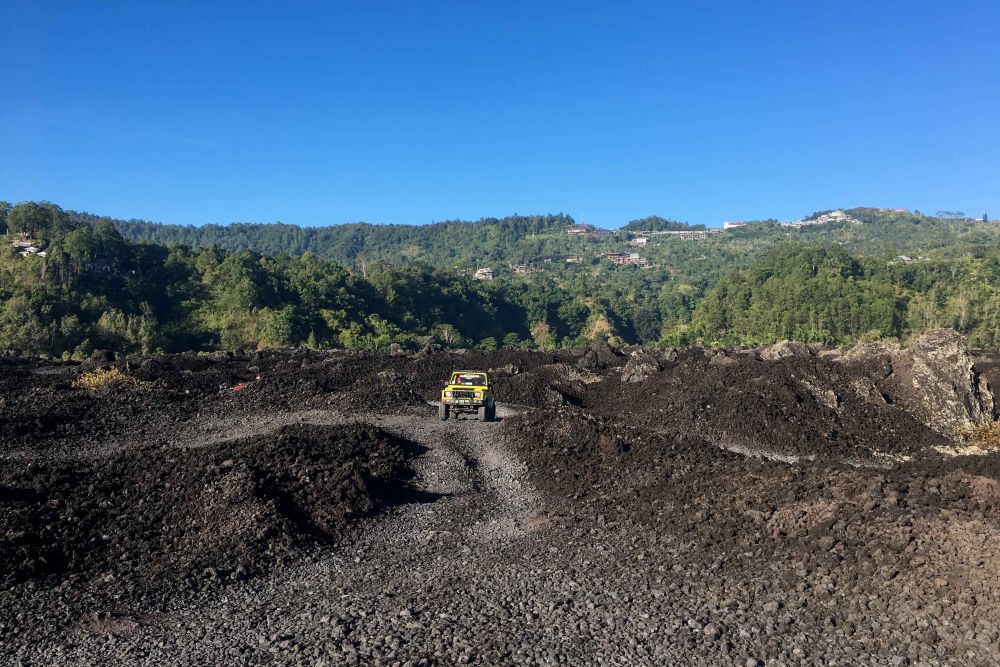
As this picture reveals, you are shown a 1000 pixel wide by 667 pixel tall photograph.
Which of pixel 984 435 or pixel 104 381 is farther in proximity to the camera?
pixel 104 381

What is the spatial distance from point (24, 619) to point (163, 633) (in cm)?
199

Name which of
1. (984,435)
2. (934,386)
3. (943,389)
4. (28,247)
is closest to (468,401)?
(934,386)

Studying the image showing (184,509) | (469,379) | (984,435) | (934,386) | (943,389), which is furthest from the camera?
(469,379)

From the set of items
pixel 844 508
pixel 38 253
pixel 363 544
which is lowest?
pixel 363 544

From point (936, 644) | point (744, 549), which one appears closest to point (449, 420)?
point (744, 549)

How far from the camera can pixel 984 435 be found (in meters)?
21.2

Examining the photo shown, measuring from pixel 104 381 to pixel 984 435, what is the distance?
30604 millimetres

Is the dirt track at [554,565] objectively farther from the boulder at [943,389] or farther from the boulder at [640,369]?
the boulder at [640,369]

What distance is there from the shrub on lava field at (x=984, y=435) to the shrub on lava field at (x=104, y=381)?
28869mm

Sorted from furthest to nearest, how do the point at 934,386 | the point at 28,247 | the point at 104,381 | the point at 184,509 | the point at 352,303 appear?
1. the point at 352,303
2. the point at 28,247
3. the point at 104,381
4. the point at 934,386
5. the point at 184,509

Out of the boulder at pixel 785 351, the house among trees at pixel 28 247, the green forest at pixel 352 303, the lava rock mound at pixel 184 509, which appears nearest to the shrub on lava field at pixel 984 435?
the boulder at pixel 785 351

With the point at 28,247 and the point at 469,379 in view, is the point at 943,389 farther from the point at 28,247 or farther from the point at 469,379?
the point at 28,247

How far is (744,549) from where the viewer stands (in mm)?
12398

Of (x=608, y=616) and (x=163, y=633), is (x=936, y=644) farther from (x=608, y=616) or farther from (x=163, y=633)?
(x=163, y=633)
